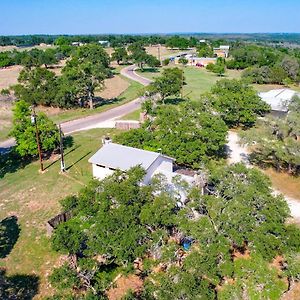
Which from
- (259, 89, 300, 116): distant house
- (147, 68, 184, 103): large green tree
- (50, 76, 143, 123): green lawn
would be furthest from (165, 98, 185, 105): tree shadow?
(259, 89, 300, 116): distant house

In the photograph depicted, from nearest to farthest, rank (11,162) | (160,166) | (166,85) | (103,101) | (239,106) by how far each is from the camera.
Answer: (160,166) → (11,162) → (239,106) → (166,85) → (103,101)

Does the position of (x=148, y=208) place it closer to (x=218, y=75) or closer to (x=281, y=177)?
(x=281, y=177)

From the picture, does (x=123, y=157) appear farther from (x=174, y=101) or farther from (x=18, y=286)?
(x=174, y=101)

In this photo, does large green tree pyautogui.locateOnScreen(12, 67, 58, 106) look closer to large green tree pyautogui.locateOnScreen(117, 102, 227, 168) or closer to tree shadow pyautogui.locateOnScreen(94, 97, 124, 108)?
tree shadow pyautogui.locateOnScreen(94, 97, 124, 108)

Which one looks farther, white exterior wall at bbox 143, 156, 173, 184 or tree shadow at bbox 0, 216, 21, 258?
white exterior wall at bbox 143, 156, 173, 184

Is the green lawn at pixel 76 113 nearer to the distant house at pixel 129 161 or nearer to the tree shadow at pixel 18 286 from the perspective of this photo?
the distant house at pixel 129 161

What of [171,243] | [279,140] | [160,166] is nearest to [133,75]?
[279,140]
